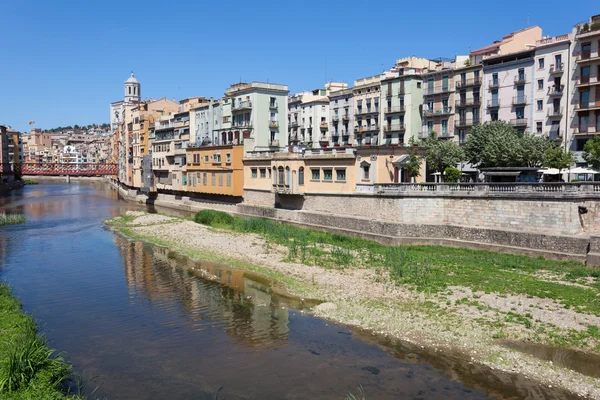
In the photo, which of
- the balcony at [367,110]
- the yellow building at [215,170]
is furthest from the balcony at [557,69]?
the yellow building at [215,170]

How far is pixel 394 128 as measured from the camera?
65125 mm

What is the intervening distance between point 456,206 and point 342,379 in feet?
72.9

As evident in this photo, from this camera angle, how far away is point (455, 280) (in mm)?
26328

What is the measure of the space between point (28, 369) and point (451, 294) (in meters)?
17.7

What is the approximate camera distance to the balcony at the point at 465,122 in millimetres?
57350

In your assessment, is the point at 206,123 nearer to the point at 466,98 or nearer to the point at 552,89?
the point at 466,98

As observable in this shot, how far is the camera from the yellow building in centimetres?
5753

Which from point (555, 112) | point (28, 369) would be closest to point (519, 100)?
point (555, 112)

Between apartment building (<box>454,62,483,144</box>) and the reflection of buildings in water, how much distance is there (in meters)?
36.5

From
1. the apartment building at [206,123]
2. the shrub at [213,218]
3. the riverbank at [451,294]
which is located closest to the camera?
the riverbank at [451,294]

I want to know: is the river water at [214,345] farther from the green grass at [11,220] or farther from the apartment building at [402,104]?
the apartment building at [402,104]

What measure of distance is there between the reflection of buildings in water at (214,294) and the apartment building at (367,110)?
3777 cm

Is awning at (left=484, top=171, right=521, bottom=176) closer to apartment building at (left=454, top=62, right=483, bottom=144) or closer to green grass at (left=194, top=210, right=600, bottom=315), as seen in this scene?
green grass at (left=194, top=210, right=600, bottom=315)

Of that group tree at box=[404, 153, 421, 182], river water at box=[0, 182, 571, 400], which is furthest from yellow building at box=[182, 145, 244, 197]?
river water at box=[0, 182, 571, 400]
